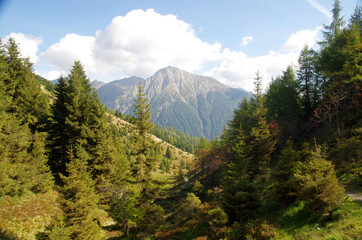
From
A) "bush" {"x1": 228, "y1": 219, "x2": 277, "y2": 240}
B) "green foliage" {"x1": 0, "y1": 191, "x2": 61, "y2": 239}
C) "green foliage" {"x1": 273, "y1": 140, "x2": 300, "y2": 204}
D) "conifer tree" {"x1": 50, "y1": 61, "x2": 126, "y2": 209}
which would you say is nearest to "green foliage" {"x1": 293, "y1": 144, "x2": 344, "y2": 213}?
"green foliage" {"x1": 273, "y1": 140, "x2": 300, "y2": 204}

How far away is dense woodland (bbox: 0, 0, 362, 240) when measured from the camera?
10312 millimetres

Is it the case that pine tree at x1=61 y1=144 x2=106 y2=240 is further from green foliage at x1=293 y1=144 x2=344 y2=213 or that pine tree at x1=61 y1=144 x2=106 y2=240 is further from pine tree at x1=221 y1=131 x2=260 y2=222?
green foliage at x1=293 y1=144 x2=344 y2=213

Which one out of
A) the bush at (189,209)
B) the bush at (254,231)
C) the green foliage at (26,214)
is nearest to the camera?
the bush at (254,231)

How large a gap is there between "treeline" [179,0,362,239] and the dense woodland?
Result: 0.11m

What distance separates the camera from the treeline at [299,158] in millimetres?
9953

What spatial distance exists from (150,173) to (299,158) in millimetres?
16952

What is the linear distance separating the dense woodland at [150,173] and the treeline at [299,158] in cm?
11

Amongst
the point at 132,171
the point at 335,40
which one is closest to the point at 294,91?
the point at 335,40

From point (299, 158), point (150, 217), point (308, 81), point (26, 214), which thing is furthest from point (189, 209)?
point (308, 81)

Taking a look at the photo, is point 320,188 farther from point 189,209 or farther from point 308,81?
point 308,81

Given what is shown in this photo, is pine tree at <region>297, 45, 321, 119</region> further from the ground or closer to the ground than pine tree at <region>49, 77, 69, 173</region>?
further from the ground

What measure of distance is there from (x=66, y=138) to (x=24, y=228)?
41.4ft

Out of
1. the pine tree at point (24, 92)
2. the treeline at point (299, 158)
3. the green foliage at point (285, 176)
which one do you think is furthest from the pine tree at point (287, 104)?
the pine tree at point (24, 92)

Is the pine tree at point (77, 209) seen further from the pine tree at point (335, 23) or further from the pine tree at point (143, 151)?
the pine tree at point (335, 23)
